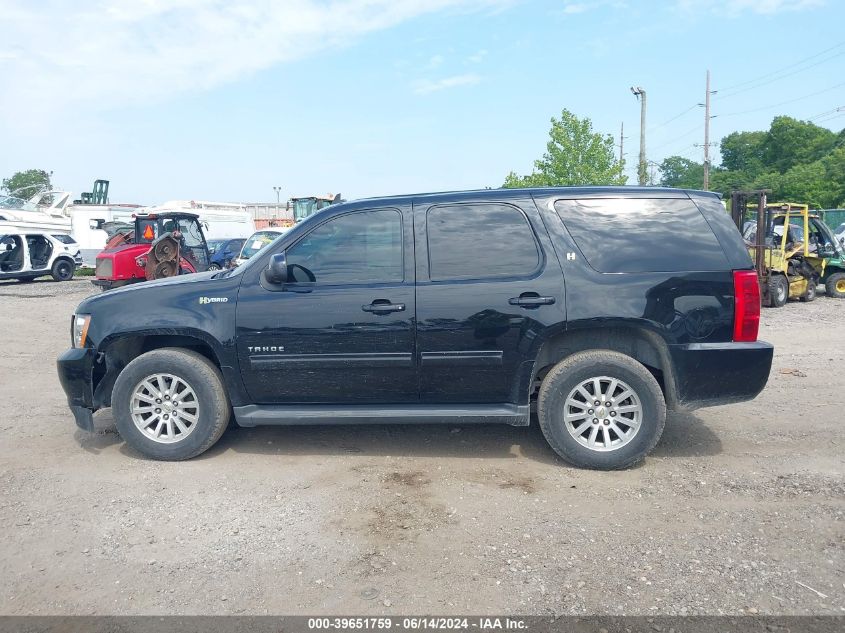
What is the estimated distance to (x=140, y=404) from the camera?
504 centimetres

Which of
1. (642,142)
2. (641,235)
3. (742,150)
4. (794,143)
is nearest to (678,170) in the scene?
(742,150)

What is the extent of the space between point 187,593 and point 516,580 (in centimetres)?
161

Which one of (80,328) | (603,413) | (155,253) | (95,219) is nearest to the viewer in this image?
(603,413)

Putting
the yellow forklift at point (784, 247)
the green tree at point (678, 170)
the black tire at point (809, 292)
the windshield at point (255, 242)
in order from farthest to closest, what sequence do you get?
1. the green tree at point (678, 170)
2. the windshield at point (255, 242)
3. the black tire at point (809, 292)
4. the yellow forklift at point (784, 247)

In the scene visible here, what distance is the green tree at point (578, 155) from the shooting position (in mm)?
29328

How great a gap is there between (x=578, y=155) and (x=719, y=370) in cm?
2643

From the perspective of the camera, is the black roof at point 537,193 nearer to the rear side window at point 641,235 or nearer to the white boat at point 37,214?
the rear side window at point 641,235

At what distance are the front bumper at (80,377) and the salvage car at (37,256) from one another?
774 inches

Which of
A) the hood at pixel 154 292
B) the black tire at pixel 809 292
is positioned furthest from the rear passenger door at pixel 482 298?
the black tire at pixel 809 292

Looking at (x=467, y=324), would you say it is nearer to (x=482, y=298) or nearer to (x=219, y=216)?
(x=482, y=298)

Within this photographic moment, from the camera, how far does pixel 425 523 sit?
13.0 ft

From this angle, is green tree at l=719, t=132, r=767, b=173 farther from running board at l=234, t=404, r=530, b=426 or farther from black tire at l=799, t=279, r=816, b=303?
running board at l=234, t=404, r=530, b=426

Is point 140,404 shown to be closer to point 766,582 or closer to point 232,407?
point 232,407

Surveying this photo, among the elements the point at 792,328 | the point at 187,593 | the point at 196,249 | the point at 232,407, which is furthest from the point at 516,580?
the point at 196,249
